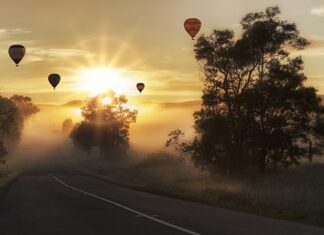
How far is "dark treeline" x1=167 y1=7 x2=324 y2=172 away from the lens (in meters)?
Answer: 35.7

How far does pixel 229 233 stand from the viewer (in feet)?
43.9

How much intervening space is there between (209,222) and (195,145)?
23225mm

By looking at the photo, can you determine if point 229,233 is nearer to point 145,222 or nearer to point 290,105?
point 145,222

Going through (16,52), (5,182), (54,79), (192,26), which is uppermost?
(192,26)

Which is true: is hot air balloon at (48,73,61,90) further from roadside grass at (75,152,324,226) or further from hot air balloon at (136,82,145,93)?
roadside grass at (75,152,324,226)

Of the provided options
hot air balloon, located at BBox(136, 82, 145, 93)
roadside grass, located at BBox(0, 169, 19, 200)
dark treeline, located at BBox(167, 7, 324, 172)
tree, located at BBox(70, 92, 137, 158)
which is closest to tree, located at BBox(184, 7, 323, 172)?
dark treeline, located at BBox(167, 7, 324, 172)

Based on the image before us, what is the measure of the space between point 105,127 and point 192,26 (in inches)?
2327

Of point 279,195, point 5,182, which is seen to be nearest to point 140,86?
point 5,182

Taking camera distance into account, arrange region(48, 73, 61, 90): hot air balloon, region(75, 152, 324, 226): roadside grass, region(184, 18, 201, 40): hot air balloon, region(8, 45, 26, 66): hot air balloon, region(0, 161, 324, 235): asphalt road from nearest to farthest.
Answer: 1. region(0, 161, 324, 235): asphalt road
2. region(75, 152, 324, 226): roadside grass
3. region(184, 18, 201, 40): hot air balloon
4. region(8, 45, 26, 66): hot air balloon
5. region(48, 73, 61, 90): hot air balloon

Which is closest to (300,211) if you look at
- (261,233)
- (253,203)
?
(253,203)

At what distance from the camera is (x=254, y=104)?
36.1 metres

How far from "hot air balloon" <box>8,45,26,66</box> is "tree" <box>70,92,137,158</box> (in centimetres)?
4777

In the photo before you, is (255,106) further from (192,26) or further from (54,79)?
(54,79)

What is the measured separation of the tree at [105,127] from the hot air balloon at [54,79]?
40199 mm
